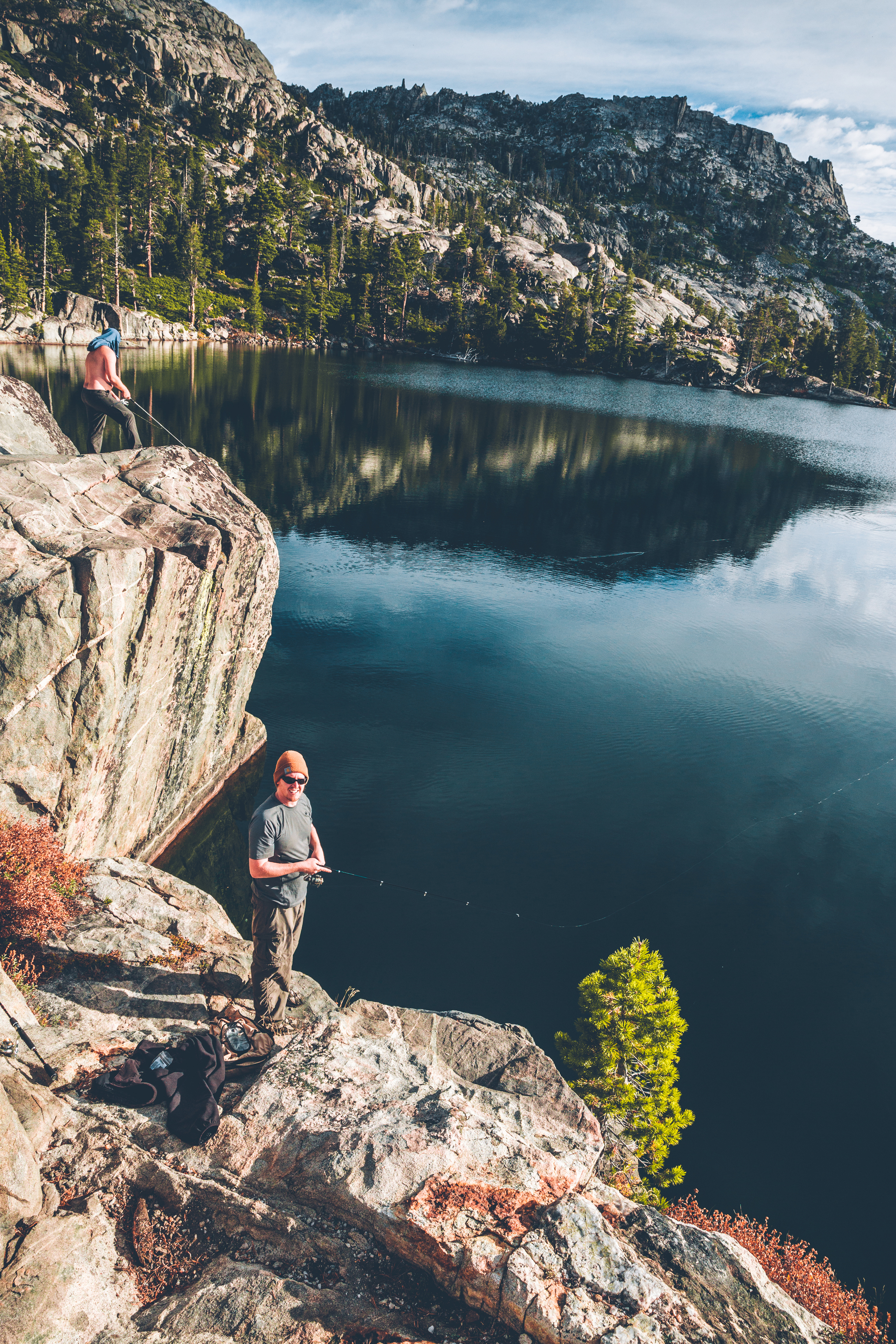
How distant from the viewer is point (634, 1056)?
441 inches

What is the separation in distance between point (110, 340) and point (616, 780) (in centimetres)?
1662

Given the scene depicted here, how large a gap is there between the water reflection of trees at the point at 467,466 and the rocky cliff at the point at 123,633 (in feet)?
76.6

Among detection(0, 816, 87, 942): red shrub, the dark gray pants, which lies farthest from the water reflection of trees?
detection(0, 816, 87, 942): red shrub

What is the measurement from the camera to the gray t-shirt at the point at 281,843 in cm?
805

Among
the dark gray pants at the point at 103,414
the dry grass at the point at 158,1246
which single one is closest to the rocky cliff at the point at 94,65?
the dark gray pants at the point at 103,414

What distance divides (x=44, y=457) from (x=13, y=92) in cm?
19890

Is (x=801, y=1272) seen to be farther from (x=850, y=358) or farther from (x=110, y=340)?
(x=850, y=358)

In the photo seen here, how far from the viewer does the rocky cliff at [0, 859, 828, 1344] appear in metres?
5.21

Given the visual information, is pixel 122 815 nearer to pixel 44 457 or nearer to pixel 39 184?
pixel 44 457

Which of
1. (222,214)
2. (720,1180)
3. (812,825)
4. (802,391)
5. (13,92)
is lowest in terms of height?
(720,1180)

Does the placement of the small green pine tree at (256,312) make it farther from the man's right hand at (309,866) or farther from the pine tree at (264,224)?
the man's right hand at (309,866)

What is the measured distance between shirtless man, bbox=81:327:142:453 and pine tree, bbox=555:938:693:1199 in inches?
553

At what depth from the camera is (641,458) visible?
2596 inches

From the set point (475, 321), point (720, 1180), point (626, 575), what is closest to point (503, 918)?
point (720, 1180)
